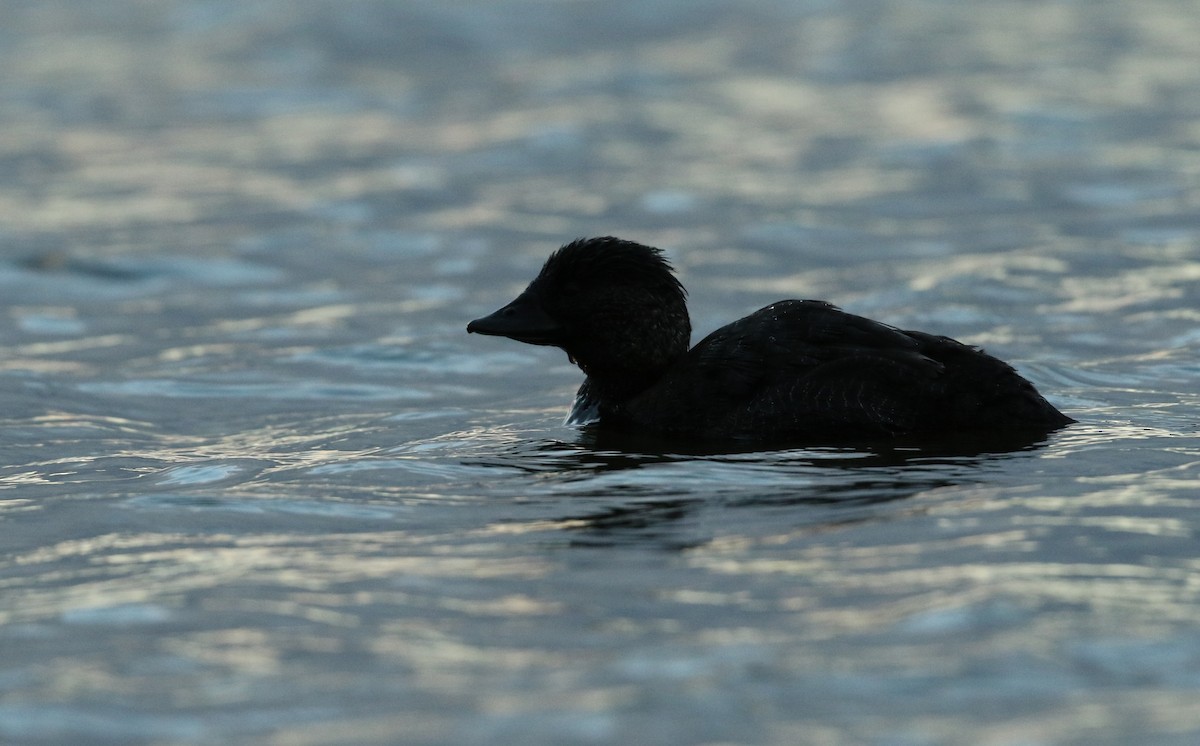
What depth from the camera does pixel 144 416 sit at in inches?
401

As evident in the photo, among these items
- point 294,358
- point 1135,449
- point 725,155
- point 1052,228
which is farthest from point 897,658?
point 725,155

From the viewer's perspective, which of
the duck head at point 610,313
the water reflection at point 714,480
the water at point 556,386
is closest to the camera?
the water at point 556,386

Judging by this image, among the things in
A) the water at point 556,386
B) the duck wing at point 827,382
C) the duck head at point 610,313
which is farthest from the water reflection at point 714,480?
the duck head at point 610,313

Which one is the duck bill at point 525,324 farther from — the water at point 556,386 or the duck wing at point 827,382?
the duck wing at point 827,382

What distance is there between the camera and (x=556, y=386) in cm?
1097

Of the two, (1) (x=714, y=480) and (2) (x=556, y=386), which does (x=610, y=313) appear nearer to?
(1) (x=714, y=480)

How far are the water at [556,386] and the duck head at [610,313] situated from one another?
A: 0.51 m

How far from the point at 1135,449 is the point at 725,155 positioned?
1194 cm

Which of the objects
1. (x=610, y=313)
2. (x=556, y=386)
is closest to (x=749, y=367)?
(x=610, y=313)

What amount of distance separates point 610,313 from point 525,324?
1.41ft

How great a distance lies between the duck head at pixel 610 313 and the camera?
8648mm

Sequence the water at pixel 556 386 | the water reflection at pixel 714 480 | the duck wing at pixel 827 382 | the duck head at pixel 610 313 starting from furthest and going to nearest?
1. the duck head at pixel 610 313
2. the duck wing at pixel 827 382
3. the water reflection at pixel 714 480
4. the water at pixel 556 386

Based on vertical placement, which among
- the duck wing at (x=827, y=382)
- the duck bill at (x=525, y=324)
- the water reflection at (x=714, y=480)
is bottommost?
the water reflection at (x=714, y=480)

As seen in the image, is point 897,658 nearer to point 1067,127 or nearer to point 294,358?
point 294,358
